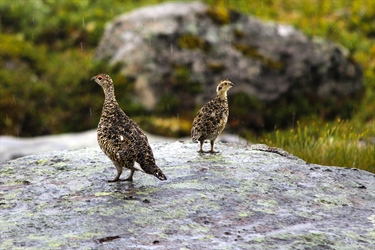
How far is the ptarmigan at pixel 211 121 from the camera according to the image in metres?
8.18

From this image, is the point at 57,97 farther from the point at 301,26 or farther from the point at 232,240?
the point at 232,240

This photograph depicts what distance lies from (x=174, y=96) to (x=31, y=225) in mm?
11331

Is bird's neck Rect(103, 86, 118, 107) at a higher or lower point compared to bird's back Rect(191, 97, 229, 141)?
higher

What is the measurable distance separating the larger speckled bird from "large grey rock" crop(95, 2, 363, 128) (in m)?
9.30

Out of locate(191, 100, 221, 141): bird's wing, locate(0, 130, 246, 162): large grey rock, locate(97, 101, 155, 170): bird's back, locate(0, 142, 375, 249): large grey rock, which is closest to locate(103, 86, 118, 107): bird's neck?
locate(97, 101, 155, 170): bird's back

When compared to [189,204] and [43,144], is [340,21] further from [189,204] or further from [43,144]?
[189,204]

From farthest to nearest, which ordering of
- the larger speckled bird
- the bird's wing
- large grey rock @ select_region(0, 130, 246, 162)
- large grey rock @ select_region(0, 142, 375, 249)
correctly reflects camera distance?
large grey rock @ select_region(0, 130, 246, 162) → the bird's wing → the larger speckled bird → large grey rock @ select_region(0, 142, 375, 249)

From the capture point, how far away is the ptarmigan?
322 inches

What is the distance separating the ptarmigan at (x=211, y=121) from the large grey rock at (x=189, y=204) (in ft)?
0.89

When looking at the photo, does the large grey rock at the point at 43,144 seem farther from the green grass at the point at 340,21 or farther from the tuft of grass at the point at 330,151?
the green grass at the point at 340,21

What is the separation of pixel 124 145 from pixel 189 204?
104cm

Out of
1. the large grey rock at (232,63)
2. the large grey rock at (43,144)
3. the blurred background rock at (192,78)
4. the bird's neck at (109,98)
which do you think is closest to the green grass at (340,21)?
the blurred background rock at (192,78)

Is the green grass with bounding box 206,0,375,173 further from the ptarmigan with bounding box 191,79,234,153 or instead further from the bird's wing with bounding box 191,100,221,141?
the bird's wing with bounding box 191,100,221,141

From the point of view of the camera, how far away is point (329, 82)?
707 inches
